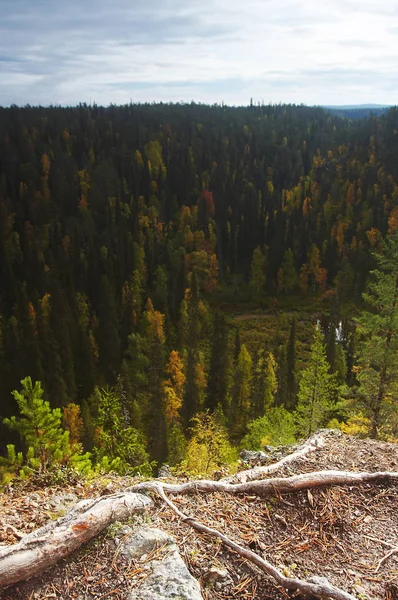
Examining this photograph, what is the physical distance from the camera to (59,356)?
77438mm

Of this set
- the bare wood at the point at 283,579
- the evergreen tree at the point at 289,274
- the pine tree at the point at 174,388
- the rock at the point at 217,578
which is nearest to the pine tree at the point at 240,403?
the pine tree at the point at 174,388

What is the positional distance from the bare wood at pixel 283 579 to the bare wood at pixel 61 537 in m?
1.10

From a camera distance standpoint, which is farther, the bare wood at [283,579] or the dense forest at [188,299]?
the dense forest at [188,299]

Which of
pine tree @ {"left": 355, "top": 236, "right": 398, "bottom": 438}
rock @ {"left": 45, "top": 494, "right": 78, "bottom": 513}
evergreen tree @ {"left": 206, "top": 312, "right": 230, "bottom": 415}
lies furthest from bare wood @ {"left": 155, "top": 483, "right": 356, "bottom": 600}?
evergreen tree @ {"left": 206, "top": 312, "right": 230, "bottom": 415}

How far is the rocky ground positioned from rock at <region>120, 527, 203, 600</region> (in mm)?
70

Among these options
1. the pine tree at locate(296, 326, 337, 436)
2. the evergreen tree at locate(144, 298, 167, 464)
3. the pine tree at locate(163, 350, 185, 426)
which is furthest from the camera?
the pine tree at locate(163, 350, 185, 426)

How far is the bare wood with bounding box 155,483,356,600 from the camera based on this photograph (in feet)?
16.4

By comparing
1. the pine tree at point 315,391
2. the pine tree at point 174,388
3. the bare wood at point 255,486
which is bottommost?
the pine tree at point 174,388

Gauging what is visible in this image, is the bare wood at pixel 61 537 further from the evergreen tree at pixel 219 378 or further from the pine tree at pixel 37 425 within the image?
the evergreen tree at pixel 219 378

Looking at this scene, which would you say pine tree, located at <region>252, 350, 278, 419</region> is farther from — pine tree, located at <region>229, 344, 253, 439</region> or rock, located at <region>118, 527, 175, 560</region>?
rock, located at <region>118, 527, 175, 560</region>

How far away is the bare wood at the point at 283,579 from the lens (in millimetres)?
5000

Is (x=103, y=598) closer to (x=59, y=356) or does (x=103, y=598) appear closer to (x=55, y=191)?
(x=59, y=356)

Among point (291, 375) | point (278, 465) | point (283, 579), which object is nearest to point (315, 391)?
point (278, 465)

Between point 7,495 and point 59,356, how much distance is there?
72.4m
